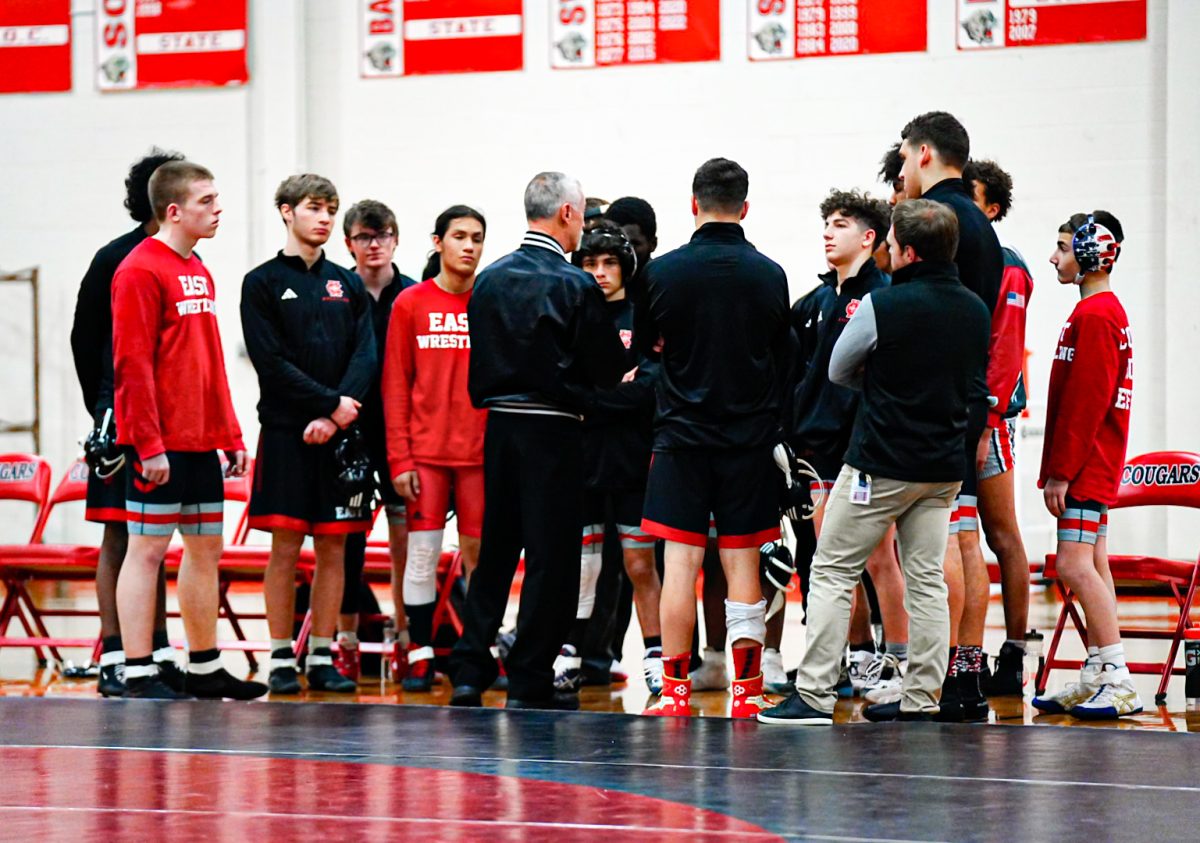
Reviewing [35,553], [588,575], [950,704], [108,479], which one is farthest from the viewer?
[35,553]

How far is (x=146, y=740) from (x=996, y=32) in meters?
6.38

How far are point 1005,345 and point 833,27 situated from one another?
14.1ft

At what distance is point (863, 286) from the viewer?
16.7 ft

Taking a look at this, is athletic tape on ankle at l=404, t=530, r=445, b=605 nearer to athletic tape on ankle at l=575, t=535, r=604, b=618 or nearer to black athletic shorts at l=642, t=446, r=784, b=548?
athletic tape on ankle at l=575, t=535, r=604, b=618

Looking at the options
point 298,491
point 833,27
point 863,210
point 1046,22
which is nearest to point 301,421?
point 298,491

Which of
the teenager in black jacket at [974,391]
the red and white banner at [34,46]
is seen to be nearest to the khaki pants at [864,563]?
the teenager in black jacket at [974,391]

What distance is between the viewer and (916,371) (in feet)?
13.9

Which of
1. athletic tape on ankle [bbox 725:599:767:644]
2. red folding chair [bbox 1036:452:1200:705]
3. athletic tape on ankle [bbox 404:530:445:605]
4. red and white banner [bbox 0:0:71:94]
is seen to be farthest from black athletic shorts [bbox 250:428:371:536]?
red and white banner [bbox 0:0:71:94]

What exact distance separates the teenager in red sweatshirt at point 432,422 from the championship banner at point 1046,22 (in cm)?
424

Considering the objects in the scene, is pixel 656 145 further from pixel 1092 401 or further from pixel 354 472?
pixel 1092 401

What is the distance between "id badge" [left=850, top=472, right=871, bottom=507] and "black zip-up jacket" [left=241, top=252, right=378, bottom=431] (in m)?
2.00

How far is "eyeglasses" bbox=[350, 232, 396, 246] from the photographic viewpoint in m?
5.82

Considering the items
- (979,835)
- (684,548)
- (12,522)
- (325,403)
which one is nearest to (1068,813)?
(979,835)

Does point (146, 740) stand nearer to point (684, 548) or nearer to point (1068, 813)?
point (684, 548)
